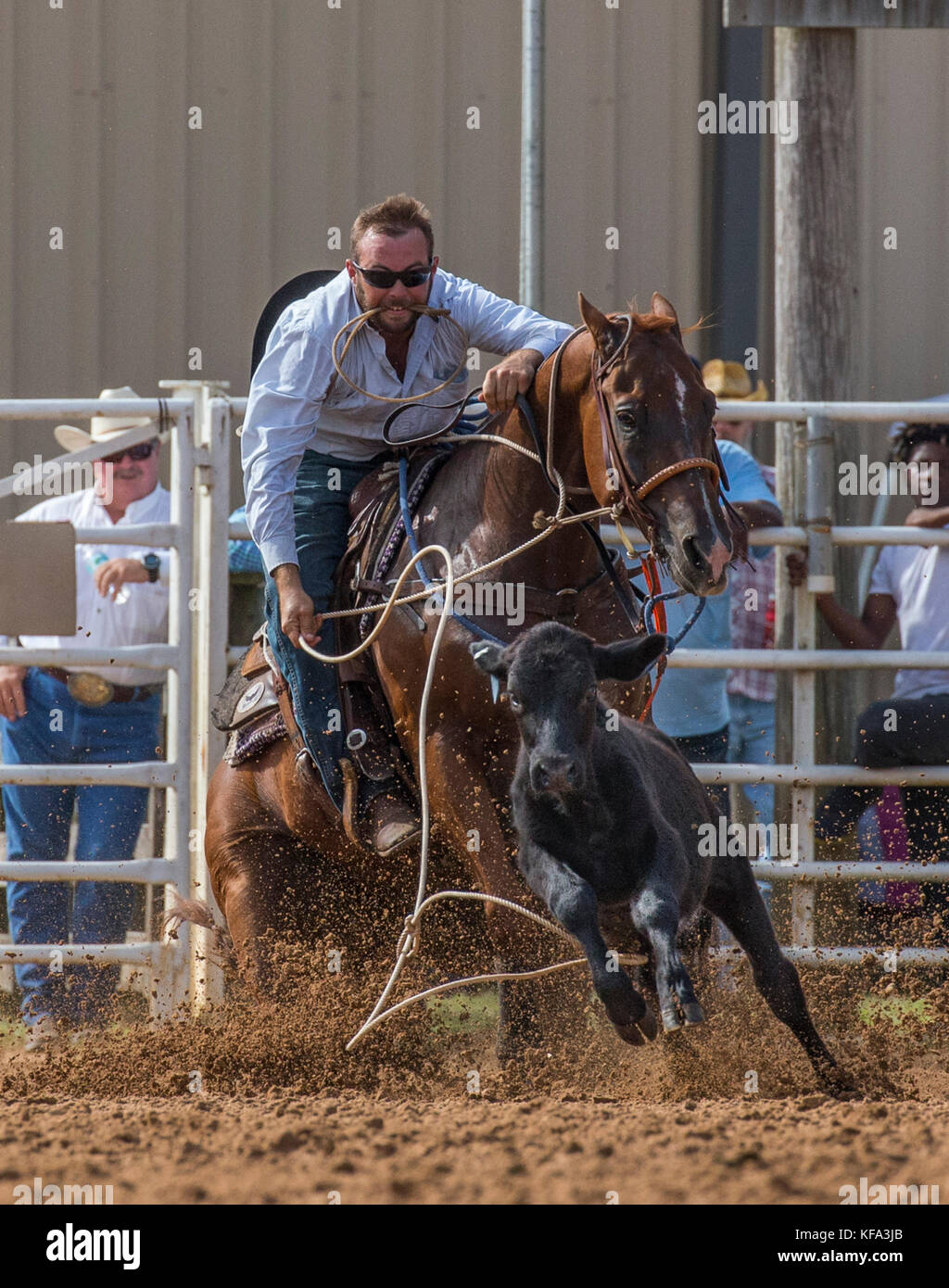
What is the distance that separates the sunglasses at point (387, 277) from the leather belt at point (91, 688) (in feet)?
7.41

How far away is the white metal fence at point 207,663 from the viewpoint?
6031mm

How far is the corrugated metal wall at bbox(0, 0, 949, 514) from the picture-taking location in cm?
842

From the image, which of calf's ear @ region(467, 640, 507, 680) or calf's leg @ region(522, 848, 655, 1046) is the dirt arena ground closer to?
calf's leg @ region(522, 848, 655, 1046)

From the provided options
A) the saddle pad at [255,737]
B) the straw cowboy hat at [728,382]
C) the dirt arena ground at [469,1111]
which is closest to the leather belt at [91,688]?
the saddle pad at [255,737]

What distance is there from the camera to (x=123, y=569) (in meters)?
6.31

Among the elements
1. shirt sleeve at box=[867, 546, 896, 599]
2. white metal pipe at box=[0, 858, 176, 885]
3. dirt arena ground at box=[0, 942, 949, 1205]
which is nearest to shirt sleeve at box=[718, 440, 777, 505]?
shirt sleeve at box=[867, 546, 896, 599]

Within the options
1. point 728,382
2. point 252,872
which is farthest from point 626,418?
point 728,382

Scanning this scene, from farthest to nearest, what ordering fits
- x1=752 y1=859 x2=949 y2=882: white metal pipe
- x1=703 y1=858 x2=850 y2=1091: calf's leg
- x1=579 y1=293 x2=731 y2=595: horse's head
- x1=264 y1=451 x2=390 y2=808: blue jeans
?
1. x1=752 y1=859 x2=949 y2=882: white metal pipe
2. x1=264 y1=451 x2=390 y2=808: blue jeans
3. x1=703 y1=858 x2=850 y2=1091: calf's leg
4. x1=579 y1=293 x2=731 y2=595: horse's head

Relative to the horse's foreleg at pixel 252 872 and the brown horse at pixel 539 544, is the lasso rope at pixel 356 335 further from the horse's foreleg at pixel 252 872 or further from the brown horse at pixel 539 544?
the horse's foreleg at pixel 252 872

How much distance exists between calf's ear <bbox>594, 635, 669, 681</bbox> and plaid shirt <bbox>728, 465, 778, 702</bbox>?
2.64 meters

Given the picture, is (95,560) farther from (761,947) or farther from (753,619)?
(761,947)
